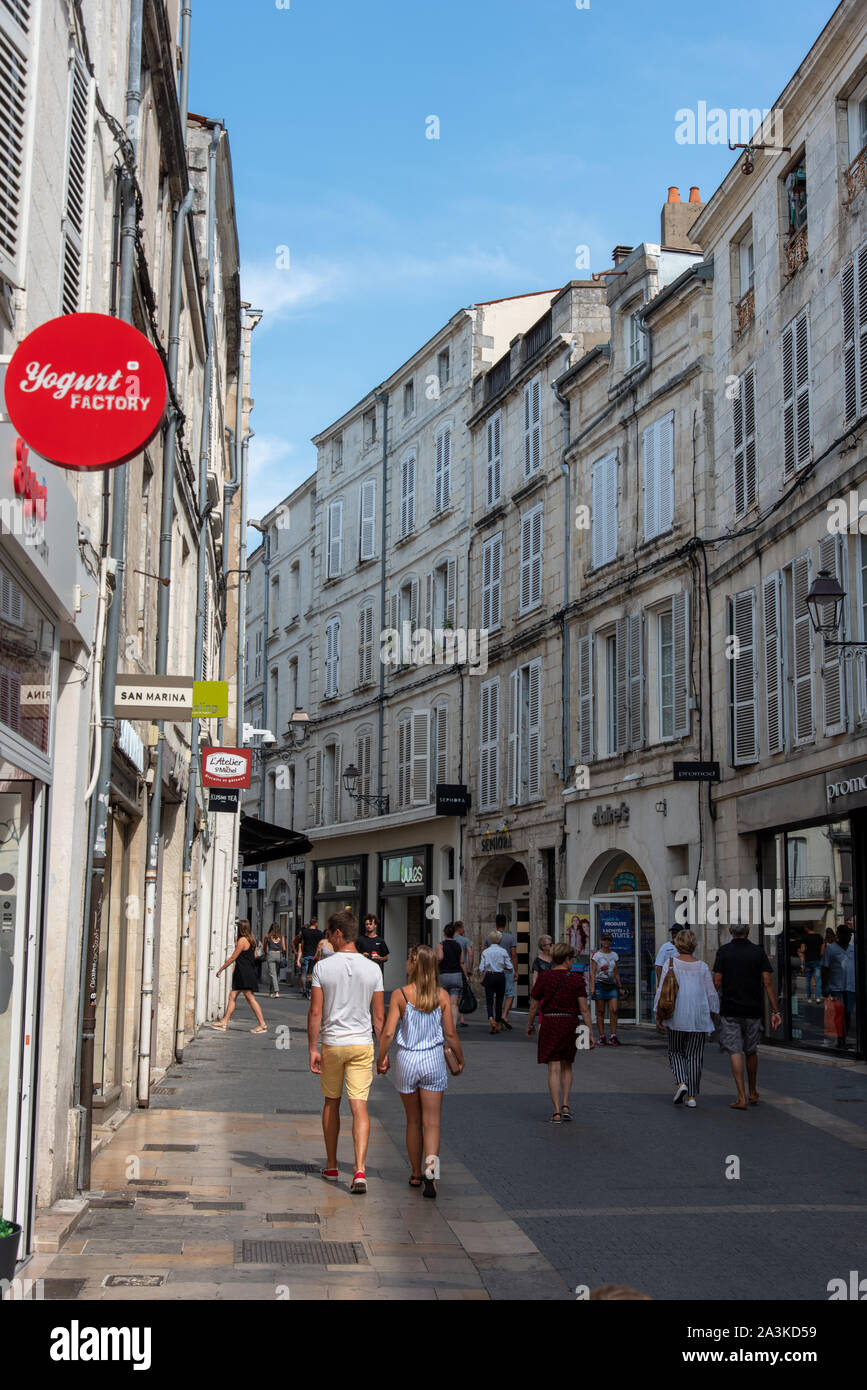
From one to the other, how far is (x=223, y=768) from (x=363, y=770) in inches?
801

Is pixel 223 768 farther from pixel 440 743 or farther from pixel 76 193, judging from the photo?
pixel 440 743

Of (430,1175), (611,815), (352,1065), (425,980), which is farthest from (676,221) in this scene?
(430,1175)

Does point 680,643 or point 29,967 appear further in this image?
point 680,643

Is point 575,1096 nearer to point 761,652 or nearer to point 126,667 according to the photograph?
point 126,667

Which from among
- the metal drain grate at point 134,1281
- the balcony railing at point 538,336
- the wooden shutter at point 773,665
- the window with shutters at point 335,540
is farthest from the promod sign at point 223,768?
the window with shutters at point 335,540

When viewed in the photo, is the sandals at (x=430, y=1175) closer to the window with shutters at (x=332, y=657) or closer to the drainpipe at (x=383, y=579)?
the drainpipe at (x=383, y=579)

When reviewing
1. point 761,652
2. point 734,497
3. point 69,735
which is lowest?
point 69,735


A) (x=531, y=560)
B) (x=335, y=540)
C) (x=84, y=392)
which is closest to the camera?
(x=84, y=392)

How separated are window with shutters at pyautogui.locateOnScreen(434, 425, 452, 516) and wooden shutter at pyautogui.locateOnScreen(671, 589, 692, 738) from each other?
512 inches

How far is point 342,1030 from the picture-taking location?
9.47m

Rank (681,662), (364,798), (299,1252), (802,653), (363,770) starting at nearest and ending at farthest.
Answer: (299,1252) → (802,653) → (681,662) → (364,798) → (363,770)

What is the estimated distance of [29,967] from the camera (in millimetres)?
6906
